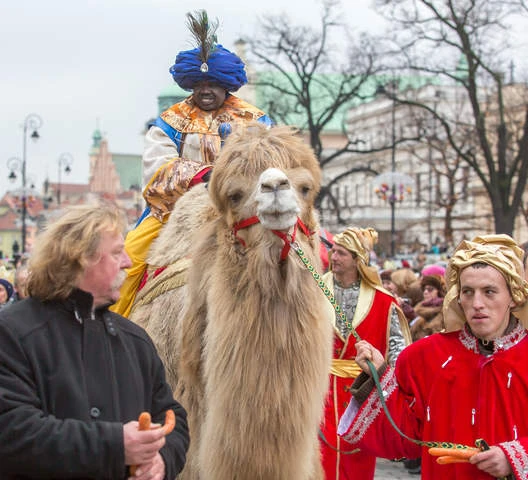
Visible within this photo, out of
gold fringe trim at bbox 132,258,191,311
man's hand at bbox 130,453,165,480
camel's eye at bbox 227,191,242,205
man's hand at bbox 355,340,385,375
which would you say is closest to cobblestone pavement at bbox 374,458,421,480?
gold fringe trim at bbox 132,258,191,311

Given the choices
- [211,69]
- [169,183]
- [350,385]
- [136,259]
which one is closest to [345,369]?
[350,385]

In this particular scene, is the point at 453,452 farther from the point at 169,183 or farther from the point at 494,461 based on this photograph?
the point at 169,183

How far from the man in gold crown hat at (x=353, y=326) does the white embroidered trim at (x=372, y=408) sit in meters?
2.35

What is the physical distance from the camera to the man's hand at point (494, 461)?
3.11 metres

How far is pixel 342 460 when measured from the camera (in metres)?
5.95

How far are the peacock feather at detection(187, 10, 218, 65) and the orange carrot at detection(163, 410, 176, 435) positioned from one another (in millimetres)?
3004

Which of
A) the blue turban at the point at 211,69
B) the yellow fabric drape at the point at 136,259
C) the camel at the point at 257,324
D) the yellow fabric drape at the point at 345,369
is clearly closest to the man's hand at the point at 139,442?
the camel at the point at 257,324

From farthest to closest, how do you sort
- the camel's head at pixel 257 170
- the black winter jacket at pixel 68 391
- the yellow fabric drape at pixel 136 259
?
the yellow fabric drape at pixel 136 259, the camel's head at pixel 257 170, the black winter jacket at pixel 68 391

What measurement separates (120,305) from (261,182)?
1.91 m

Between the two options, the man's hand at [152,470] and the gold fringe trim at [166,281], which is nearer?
the man's hand at [152,470]

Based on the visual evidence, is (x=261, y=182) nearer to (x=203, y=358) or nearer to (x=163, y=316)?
(x=203, y=358)

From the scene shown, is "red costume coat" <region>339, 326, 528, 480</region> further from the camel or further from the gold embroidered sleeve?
the gold embroidered sleeve

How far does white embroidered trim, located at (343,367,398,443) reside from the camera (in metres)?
3.59

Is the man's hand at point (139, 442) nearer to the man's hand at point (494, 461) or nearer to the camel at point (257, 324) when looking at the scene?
the camel at point (257, 324)
